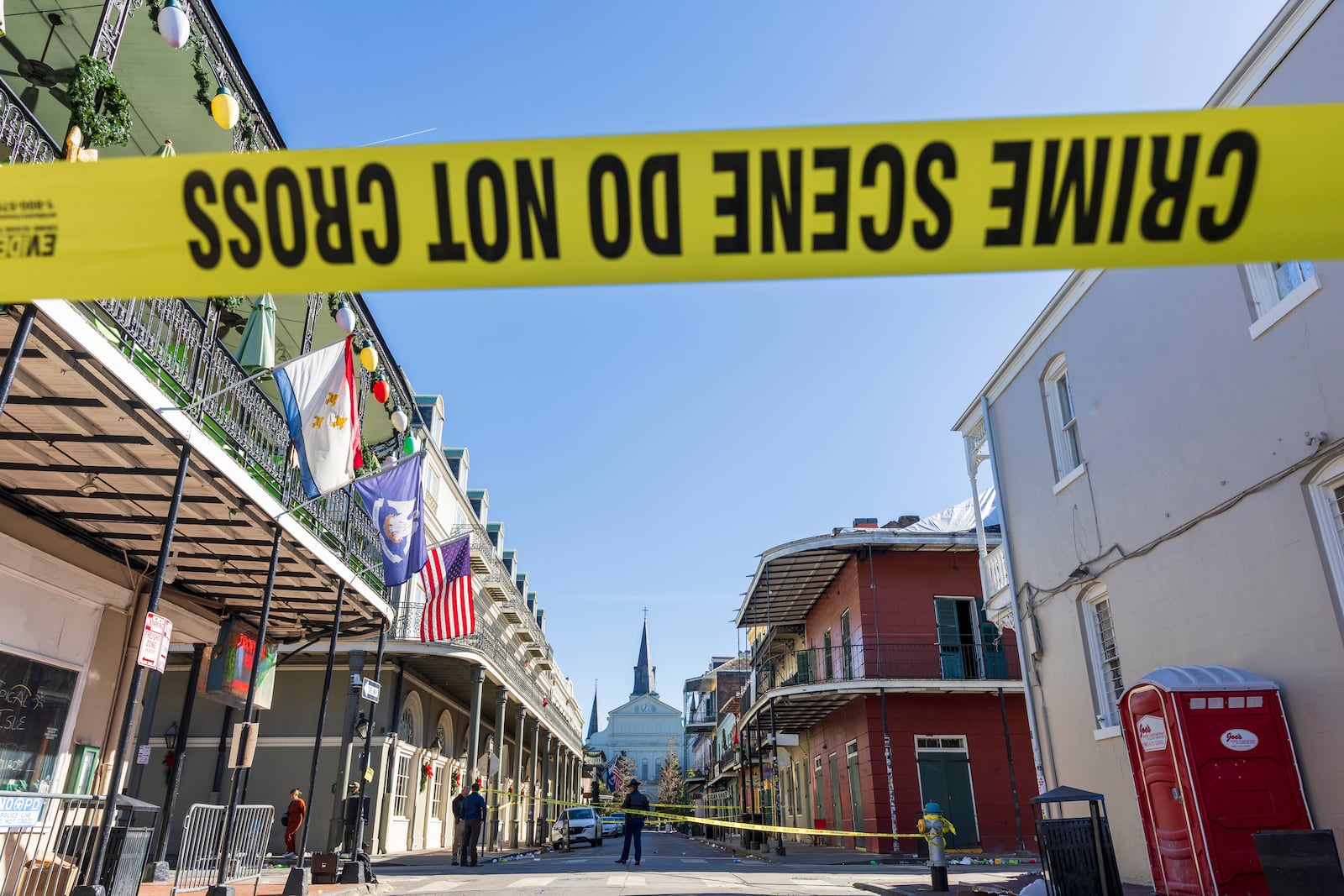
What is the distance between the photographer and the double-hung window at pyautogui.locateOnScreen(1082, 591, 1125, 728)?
452 inches

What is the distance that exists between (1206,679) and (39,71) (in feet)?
43.3

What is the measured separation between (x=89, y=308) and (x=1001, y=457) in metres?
12.8

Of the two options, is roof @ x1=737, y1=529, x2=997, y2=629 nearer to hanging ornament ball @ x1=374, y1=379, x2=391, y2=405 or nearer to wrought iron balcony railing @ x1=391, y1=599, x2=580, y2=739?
wrought iron balcony railing @ x1=391, y1=599, x2=580, y2=739

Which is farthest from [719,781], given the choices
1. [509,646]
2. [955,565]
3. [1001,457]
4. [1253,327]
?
[1253,327]

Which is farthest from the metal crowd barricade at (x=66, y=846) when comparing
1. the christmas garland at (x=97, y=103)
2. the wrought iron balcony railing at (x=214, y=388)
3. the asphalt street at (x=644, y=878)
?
the christmas garland at (x=97, y=103)

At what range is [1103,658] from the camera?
11820mm

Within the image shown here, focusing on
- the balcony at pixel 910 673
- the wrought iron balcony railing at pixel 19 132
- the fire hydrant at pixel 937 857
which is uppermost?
the wrought iron balcony railing at pixel 19 132

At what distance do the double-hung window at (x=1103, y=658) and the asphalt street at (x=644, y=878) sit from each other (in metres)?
3.10

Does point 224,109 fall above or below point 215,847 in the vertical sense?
above

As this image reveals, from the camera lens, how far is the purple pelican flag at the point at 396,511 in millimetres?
11781

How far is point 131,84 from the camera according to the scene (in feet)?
33.2

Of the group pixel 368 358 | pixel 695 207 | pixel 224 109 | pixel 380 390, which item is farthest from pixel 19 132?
pixel 380 390

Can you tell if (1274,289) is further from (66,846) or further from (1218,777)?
(66,846)

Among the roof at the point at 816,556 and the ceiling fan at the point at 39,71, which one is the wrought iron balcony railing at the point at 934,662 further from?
the ceiling fan at the point at 39,71
